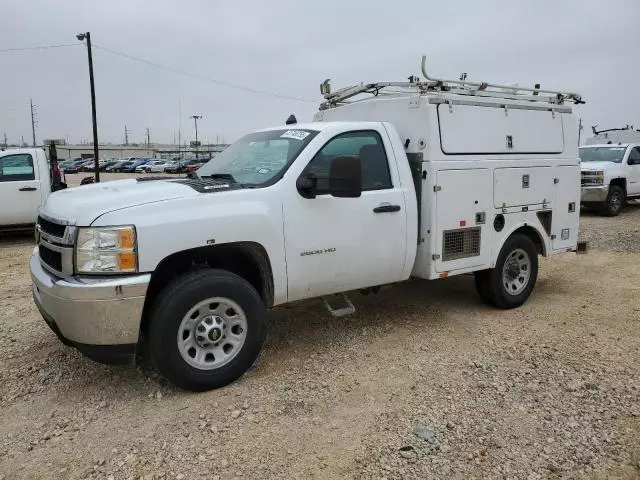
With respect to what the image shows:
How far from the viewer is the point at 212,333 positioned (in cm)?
382

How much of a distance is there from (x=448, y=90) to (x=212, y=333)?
320cm

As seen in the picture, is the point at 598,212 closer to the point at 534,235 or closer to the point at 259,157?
the point at 534,235

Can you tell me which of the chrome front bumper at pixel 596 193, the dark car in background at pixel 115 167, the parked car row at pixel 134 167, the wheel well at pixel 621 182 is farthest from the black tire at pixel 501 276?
the dark car in background at pixel 115 167

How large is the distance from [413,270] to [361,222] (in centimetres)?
97

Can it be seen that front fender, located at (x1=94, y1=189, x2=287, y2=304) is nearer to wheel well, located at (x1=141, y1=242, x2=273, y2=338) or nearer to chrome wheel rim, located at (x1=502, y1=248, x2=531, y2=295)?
wheel well, located at (x1=141, y1=242, x2=273, y2=338)

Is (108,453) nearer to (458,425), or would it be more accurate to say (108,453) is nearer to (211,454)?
(211,454)

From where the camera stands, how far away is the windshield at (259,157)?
4.30m

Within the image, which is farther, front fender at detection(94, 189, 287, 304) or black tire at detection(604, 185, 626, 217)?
black tire at detection(604, 185, 626, 217)

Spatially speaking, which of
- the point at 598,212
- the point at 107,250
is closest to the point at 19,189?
the point at 107,250

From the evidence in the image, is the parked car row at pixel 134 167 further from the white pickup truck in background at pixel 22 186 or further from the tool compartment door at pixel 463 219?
the tool compartment door at pixel 463 219

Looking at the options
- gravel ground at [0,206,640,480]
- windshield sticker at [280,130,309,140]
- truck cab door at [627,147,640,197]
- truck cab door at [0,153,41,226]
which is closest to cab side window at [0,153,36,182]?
truck cab door at [0,153,41,226]

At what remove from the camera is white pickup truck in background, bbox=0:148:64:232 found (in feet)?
33.9

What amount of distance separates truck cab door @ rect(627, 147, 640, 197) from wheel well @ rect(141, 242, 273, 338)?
13765 millimetres

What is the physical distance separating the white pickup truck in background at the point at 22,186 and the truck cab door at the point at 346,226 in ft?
26.0
